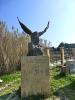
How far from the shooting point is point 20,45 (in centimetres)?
2448

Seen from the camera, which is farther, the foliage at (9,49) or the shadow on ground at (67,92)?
the foliage at (9,49)

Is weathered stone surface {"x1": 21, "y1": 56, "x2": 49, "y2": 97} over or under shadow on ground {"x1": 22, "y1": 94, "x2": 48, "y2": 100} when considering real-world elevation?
over

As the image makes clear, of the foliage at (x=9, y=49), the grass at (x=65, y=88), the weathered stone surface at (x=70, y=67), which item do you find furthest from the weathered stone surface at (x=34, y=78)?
the foliage at (x=9, y=49)

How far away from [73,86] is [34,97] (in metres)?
2.88

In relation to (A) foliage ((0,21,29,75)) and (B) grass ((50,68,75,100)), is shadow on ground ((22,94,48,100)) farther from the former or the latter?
Result: (A) foliage ((0,21,29,75))

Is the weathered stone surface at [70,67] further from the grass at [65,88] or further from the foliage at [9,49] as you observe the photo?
the foliage at [9,49]

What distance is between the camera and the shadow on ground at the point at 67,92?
10.0m

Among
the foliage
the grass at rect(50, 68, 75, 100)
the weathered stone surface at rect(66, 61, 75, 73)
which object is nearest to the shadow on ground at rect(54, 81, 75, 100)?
the grass at rect(50, 68, 75, 100)

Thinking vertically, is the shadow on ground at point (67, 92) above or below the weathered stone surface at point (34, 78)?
below

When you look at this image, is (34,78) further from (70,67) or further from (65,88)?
(70,67)

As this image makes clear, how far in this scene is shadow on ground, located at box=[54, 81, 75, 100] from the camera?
10023 mm

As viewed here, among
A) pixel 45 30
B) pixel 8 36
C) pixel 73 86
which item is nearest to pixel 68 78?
pixel 73 86

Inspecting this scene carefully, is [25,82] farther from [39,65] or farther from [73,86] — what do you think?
[73,86]

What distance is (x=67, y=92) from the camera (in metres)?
10.9
